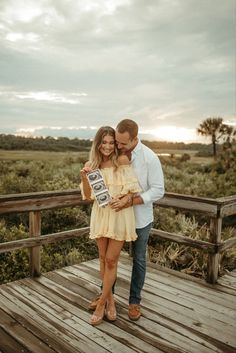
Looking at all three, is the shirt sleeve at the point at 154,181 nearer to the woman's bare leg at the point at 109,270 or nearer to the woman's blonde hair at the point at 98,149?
the woman's blonde hair at the point at 98,149

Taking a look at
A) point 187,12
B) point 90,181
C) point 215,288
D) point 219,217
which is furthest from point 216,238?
point 187,12

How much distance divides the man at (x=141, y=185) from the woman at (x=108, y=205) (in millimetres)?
99

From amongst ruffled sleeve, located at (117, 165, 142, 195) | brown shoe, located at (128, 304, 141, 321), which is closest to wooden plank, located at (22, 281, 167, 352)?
brown shoe, located at (128, 304, 141, 321)

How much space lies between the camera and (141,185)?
11.8 ft

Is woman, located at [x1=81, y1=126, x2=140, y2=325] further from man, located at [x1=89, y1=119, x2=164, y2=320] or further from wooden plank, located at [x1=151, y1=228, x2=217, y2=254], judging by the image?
wooden plank, located at [x1=151, y1=228, x2=217, y2=254]

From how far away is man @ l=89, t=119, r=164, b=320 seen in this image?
3.36 meters

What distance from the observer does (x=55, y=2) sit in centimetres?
785

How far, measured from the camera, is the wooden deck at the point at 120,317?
327cm

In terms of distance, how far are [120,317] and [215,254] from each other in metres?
1.51

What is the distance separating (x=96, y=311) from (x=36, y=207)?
1467 mm

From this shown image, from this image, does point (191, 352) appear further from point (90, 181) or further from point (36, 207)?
point (36, 207)

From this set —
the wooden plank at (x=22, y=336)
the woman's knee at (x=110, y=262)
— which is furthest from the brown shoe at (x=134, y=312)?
the wooden plank at (x=22, y=336)

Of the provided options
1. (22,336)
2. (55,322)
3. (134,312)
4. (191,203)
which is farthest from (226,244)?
(22,336)

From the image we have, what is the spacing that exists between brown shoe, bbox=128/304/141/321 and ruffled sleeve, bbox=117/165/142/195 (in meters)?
1.21
